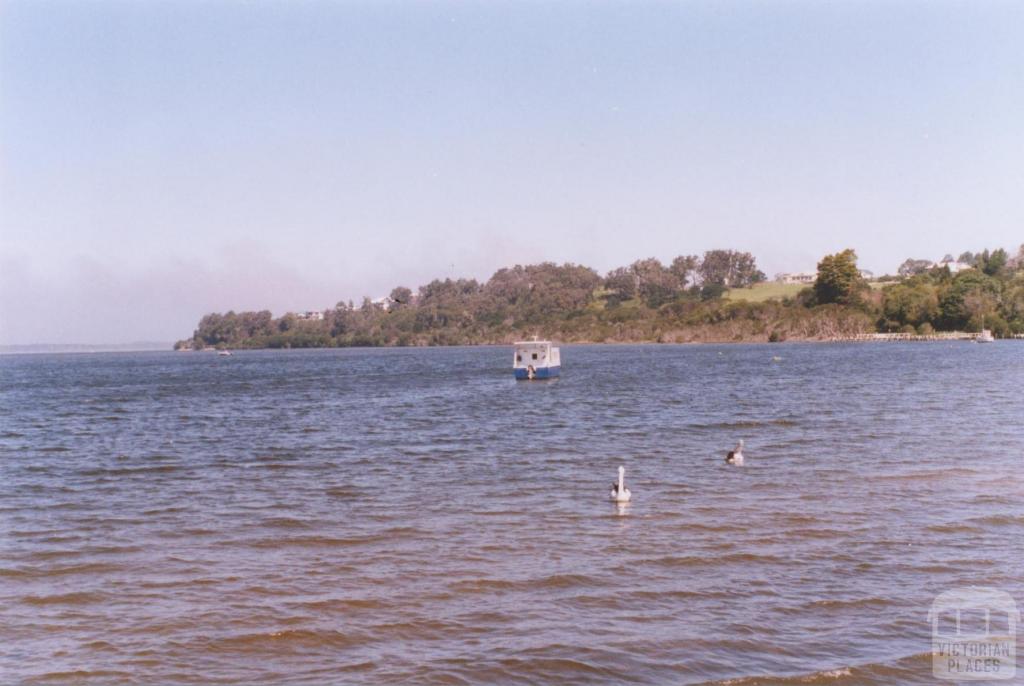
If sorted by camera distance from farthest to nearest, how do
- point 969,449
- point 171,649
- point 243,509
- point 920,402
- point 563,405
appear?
point 563,405, point 920,402, point 969,449, point 243,509, point 171,649

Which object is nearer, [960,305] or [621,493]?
[621,493]

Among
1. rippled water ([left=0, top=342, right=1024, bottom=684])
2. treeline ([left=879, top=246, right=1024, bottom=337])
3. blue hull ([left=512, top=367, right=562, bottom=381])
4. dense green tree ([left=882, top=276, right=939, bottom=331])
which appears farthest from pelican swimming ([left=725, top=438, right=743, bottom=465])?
dense green tree ([left=882, top=276, right=939, bottom=331])

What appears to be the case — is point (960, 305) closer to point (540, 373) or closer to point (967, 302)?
point (967, 302)

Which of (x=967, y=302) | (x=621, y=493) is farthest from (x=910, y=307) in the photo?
(x=621, y=493)

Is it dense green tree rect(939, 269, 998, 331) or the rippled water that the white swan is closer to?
the rippled water

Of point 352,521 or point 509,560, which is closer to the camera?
point 509,560

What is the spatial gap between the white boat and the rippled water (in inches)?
1675

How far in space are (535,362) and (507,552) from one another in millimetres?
66144

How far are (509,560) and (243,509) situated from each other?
9.04 meters

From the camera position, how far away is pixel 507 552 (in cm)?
1756

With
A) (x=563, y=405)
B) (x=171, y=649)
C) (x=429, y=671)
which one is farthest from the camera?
(x=563, y=405)

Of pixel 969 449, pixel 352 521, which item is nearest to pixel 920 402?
pixel 969 449

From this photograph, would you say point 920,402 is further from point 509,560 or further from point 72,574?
point 72,574

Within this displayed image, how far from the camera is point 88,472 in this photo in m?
30.9
